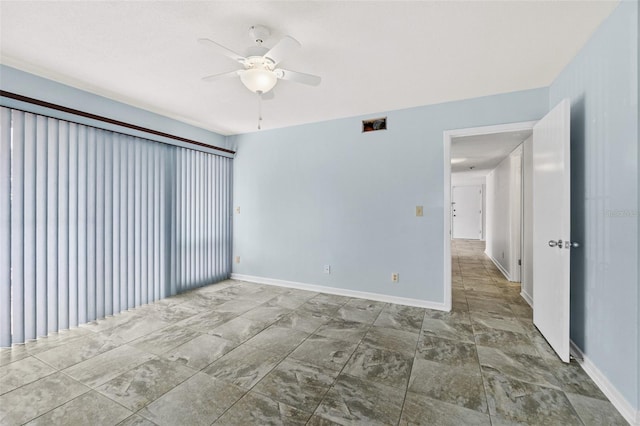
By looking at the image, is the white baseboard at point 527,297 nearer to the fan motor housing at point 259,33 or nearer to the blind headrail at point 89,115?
the fan motor housing at point 259,33

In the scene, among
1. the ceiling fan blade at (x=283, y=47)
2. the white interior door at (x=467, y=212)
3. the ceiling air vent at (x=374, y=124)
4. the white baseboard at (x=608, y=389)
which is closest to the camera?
the white baseboard at (x=608, y=389)

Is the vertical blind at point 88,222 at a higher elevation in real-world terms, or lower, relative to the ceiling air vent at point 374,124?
lower

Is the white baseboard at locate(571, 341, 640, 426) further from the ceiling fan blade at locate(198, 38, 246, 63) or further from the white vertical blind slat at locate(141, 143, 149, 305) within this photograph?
the white vertical blind slat at locate(141, 143, 149, 305)

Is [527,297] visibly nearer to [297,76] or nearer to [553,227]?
[553,227]

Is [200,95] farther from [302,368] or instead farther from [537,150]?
[537,150]

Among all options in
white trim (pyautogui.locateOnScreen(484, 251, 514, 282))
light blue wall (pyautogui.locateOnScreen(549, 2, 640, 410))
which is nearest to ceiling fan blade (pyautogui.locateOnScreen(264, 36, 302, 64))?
light blue wall (pyautogui.locateOnScreen(549, 2, 640, 410))

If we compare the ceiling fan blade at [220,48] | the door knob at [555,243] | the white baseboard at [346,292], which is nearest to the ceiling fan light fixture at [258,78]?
the ceiling fan blade at [220,48]

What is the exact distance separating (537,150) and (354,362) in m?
2.68

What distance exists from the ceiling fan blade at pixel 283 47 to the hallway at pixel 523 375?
8.21 feet

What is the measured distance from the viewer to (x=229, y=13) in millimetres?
1745

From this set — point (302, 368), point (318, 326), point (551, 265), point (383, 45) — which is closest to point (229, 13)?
point (383, 45)

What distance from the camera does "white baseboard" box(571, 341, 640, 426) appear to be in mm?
1515

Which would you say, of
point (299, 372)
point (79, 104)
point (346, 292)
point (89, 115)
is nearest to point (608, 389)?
point (299, 372)

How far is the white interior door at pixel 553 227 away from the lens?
209 centimetres
